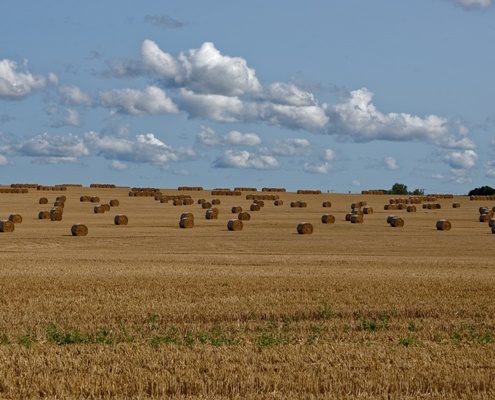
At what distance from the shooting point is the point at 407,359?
36.3 ft

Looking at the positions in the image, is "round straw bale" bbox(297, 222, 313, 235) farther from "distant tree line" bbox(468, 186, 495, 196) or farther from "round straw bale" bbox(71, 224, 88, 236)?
"distant tree line" bbox(468, 186, 495, 196)

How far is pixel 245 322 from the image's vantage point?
48.8 ft

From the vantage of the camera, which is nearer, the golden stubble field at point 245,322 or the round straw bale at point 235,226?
the golden stubble field at point 245,322

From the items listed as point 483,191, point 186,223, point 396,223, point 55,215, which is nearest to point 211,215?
point 186,223

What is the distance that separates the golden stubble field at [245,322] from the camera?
9766mm

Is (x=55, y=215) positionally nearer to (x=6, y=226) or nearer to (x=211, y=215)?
(x=6, y=226)

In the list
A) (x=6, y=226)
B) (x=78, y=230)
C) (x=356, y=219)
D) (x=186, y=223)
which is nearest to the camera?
(x=78, y=230)

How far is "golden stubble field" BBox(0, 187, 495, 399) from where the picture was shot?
9766mm

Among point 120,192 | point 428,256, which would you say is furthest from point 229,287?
point 120,192

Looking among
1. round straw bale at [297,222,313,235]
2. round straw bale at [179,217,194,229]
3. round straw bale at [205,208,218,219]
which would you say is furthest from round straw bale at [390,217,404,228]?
round straw bale at [179,217,194,229]

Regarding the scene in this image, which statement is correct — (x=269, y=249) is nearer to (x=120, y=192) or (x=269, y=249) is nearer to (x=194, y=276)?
(x=194, y=276)

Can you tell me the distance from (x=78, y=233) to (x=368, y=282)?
22564 millimetres

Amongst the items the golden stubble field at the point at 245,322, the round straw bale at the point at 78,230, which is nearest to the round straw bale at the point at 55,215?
the round straw bale at the point at 78,230

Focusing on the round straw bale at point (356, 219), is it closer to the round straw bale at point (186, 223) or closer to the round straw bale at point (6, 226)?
the round straw bale at point (186, 223)
